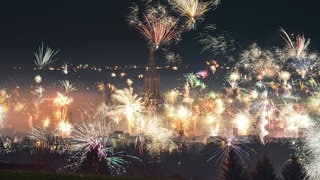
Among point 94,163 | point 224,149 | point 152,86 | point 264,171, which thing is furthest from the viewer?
point 152,86

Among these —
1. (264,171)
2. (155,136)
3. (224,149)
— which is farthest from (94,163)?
(224,149)

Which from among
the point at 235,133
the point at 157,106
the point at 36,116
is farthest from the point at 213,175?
the point at 36,116

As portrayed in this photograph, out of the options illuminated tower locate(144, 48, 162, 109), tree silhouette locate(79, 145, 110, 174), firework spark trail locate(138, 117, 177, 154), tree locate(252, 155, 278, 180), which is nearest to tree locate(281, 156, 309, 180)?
tree locate(252, 155, 278, 180)

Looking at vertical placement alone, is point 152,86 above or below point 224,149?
above

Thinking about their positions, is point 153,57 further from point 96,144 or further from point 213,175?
point 96,144

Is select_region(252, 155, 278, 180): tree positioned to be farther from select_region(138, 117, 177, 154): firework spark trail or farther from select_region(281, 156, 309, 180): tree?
select_region(138, 117, 177, 154): firework spark trail

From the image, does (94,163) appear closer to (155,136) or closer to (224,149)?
(155,136)

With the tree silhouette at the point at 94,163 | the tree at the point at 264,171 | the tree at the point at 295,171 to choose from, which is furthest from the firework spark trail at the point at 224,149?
the tree silhouette at the point at 94,163

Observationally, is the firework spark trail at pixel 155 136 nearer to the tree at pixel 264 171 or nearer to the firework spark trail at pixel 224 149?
the firework spark trail at pixel 224 149
